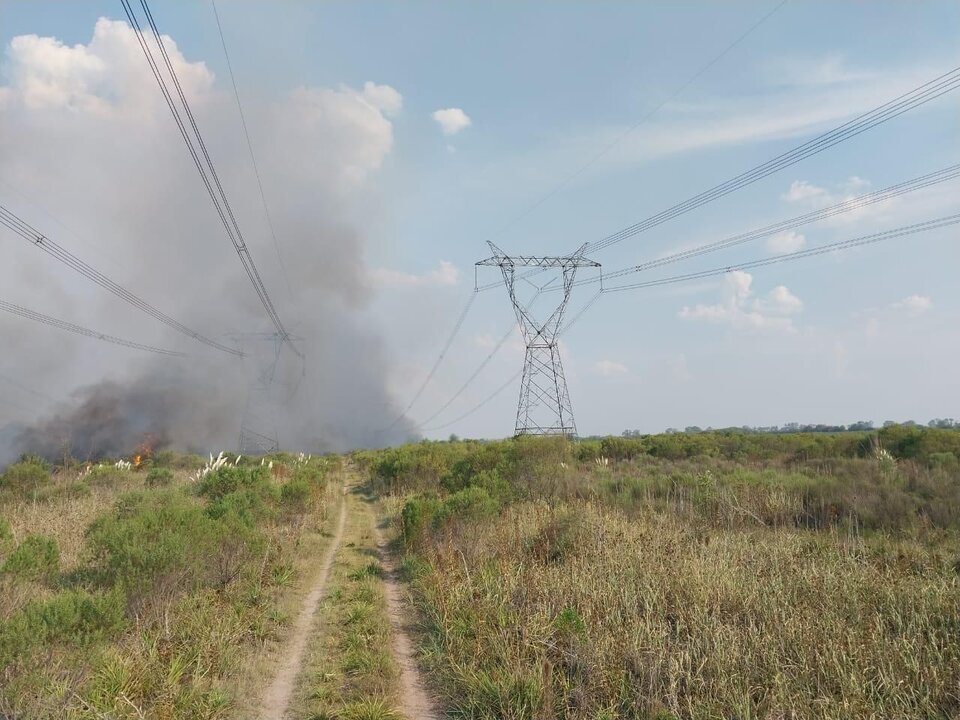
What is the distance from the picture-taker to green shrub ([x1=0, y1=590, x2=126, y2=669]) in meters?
6.88

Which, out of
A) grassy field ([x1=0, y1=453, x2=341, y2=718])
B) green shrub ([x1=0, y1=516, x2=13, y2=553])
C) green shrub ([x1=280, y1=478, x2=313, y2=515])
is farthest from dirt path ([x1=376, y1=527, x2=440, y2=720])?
green shrub ([x1=280, y1=478, x2=313, y2=515])

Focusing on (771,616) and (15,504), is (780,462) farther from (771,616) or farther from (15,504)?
(15,504)

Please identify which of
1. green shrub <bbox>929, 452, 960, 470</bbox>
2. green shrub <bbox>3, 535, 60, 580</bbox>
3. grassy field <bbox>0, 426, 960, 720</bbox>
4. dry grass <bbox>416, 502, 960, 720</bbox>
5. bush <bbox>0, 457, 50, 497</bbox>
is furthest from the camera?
bush <bbox>0, 457, 50, 497</bbox>

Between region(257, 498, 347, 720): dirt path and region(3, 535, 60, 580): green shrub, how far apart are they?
468 cm

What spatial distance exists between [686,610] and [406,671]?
3805 millimetres

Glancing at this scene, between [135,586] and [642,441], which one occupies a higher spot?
[642,441]

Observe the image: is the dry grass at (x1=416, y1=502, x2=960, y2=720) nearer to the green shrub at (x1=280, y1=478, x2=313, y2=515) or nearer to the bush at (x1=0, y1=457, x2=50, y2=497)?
the green shrub at (x1=280, y1=478, x2=313, y2=515)

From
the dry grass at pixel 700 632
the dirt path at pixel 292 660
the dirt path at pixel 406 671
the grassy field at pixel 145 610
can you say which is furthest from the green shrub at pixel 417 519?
the dry grass at pixel 700 632

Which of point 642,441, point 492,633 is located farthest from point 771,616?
point 642,441

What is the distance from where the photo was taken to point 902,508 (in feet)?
54.4

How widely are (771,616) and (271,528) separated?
15026 mm

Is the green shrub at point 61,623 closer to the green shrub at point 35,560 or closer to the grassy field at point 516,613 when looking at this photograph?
the grassy field at point 516,613

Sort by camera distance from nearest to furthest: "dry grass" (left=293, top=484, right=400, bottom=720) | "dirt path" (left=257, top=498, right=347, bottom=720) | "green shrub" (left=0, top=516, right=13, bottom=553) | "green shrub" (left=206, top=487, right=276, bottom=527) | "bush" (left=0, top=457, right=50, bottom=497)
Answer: "dry grass" (left=293, top=484, right=400, bottom=720), "dirt path" (left=257, top=498, right=347, bottom=720), "green shrub" (left=0, top=516, right=13, bottom=553), "green shrub" (left=206, top=487, right=276, bottom=527), "bush" (left=0, top=457, right=50, bottom=497)

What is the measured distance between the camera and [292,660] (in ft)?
29.3
